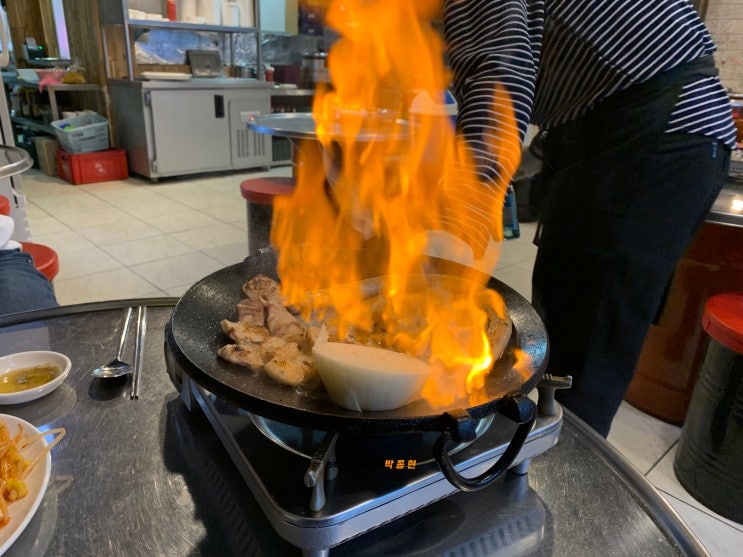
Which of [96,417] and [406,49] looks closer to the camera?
[96,417]

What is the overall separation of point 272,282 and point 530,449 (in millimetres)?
519

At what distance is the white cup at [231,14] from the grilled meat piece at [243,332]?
5.75 metres

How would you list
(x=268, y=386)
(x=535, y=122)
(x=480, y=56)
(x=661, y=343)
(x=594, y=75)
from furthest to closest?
(x=661, y=343), (x=535, y=122), (x=594, y=75), (x=480, y=56), (x=268, y=386)

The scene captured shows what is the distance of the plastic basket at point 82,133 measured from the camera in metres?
5.29

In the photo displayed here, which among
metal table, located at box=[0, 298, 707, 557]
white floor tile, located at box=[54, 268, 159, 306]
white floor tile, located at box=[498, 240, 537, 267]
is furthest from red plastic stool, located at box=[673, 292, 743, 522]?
white floor tile, located at box=[54, 268, 159, 306]

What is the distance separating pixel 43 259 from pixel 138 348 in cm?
109

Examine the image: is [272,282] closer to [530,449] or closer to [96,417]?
[96,417]

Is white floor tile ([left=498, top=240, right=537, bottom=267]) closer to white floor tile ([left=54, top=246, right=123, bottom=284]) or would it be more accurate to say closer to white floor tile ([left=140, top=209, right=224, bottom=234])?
white floor tile ([left=140, top=209, right=224, bottom=234])

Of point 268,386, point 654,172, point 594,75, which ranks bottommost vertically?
point 268,386

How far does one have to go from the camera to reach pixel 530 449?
0.77 m

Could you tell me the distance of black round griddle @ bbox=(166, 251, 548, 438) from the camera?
2.04 feet

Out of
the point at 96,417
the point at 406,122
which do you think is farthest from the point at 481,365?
the point at 406,122

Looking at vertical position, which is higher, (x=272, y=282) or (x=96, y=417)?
(x=272, y=282)

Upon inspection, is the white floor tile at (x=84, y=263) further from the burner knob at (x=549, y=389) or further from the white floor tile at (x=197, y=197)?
the burner knob at (x=549, y=389)
